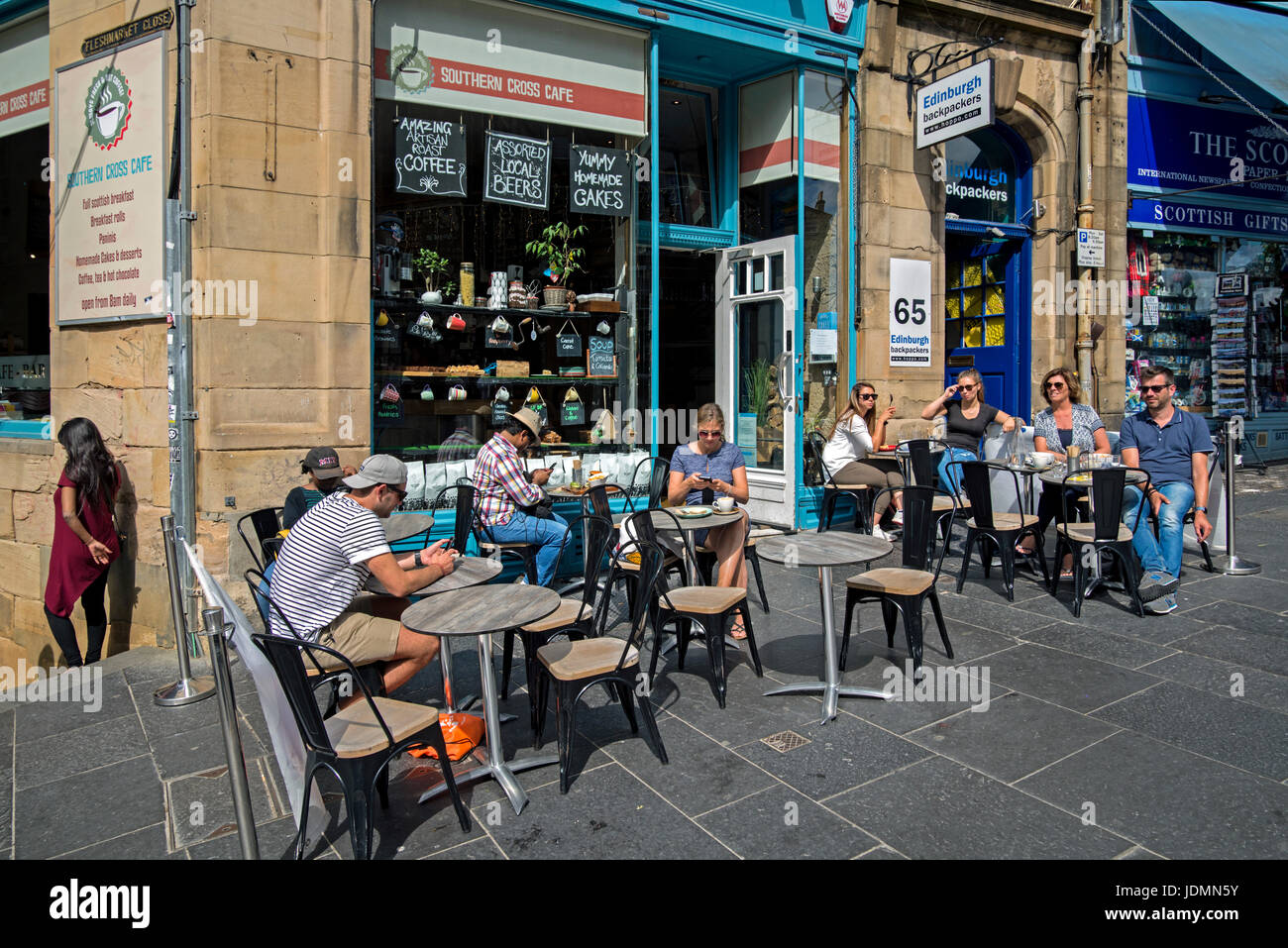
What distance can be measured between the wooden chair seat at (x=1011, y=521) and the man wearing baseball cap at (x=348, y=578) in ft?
14.3

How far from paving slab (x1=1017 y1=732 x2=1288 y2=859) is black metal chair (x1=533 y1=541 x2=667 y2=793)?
1.69 m

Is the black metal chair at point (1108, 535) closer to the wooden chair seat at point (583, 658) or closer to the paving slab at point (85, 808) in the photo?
the wooden chair seat at point (583, 658)

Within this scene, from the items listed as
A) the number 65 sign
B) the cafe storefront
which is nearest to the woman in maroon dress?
the cafe storefront

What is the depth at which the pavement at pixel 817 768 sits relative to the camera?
11.3 feet

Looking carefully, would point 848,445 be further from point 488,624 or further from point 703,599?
point 488,624

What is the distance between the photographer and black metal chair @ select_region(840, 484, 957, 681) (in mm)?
5039

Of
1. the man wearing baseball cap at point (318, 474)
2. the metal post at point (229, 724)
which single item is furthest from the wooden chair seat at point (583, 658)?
the man wearing baseball cap at point (318, 474)

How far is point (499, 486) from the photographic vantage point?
6590mm

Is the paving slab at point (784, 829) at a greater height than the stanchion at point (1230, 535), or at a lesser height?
lesser

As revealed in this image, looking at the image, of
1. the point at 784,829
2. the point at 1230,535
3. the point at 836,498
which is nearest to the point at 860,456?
the point at 836,498

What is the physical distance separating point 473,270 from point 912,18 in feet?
18.7

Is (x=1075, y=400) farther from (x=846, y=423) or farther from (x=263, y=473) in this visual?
(x=263, y=473)

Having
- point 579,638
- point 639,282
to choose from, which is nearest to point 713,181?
point 639,282

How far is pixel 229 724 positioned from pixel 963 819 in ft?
8.68
